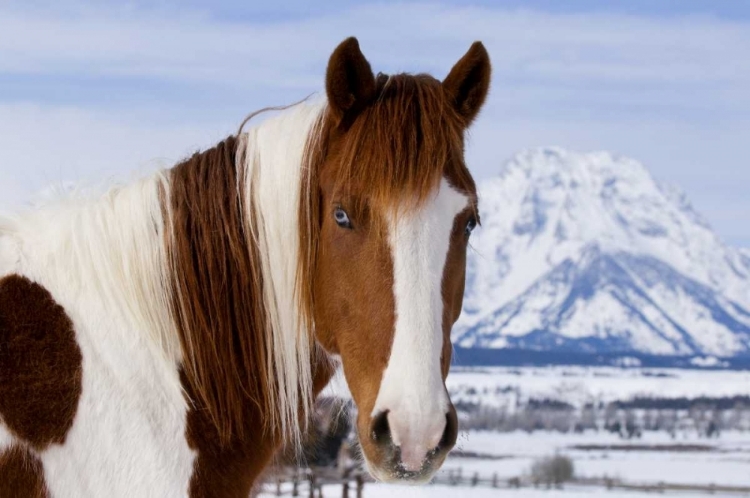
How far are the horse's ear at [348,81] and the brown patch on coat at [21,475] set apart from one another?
1466mm

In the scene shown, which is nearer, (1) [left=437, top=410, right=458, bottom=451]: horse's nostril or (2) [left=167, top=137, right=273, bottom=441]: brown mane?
(1) [left=437, top=410, right=458, bottom=451]: horse's nostril

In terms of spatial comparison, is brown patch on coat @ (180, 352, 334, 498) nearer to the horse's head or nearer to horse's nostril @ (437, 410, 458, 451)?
the horse's head

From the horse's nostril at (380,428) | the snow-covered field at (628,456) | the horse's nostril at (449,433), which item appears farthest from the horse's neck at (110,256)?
the snow-covered field at (628,456)

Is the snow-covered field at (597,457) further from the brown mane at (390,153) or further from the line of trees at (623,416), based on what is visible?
the brown mane at (390,153)

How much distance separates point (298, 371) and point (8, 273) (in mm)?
1016

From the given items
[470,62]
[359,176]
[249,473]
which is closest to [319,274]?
[359,176]

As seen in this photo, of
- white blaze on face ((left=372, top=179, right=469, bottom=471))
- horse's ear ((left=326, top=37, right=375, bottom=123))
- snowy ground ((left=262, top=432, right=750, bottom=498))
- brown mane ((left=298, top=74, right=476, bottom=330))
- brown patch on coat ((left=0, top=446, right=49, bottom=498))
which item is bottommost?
snowy ground ((left=262, top=432, right=750, bottom=498))

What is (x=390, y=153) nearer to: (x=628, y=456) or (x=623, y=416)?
(x=628, y=456)

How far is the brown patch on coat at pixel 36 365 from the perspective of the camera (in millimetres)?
2871

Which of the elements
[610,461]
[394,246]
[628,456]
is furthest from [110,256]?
[628,456]

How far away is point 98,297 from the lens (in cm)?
312

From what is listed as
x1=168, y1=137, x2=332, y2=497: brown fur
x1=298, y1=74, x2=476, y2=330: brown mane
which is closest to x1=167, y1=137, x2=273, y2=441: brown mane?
x1=168, y1=137, x2=332, y2=497: brown fur

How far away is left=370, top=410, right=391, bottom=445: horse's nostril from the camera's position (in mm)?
2811

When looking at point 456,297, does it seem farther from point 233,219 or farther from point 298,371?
point 233,219
